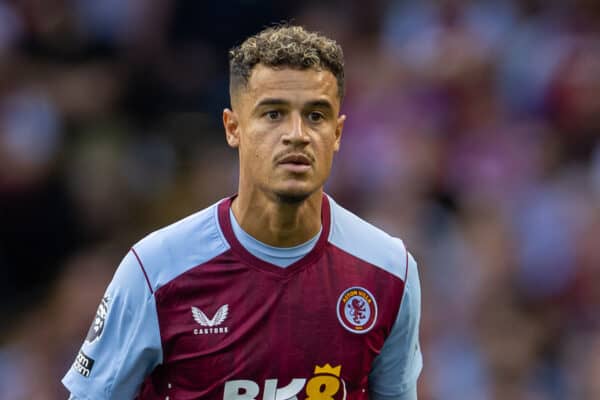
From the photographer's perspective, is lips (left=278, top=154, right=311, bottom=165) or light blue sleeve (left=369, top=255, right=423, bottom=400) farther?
light blue sleeve (left=369, top=255, right=423, bottom=400)

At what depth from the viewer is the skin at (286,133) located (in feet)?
13.9

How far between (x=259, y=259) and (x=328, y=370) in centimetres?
44

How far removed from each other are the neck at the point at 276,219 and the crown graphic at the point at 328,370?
0.43 metres

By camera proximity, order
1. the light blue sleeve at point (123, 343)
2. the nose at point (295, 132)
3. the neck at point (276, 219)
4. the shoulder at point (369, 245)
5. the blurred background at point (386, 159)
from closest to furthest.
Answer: the nose at point (295, 132), the light blue sleeve at point (123, 343), the neck at point (276, 219), the shoulder at point (369, 245), the blurred background at point (386, 159)

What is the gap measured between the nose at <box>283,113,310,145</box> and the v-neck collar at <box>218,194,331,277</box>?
440 mm

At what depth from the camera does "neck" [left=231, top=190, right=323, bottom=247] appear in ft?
14.5

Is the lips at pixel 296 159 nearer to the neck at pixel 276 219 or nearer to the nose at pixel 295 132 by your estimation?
the nose at pixel 295 132

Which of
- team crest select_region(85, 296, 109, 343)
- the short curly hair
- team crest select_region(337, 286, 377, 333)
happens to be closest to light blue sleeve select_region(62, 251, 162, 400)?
team crest select_region(85, 296, 109, 343)

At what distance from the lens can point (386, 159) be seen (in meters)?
8.72

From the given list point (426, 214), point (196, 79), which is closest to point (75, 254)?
point (196, 79)

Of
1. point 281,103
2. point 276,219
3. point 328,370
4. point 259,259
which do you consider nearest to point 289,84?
point 281,103

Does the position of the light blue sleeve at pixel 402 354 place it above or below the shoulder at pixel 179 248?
below

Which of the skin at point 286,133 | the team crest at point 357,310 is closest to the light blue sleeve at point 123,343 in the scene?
the skin at point 286,133

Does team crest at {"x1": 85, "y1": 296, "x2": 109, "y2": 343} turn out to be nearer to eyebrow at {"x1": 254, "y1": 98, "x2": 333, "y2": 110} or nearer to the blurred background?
eyebrow at {"x1": 254, "y1": 98, "x2": 333, "y2": 110}
